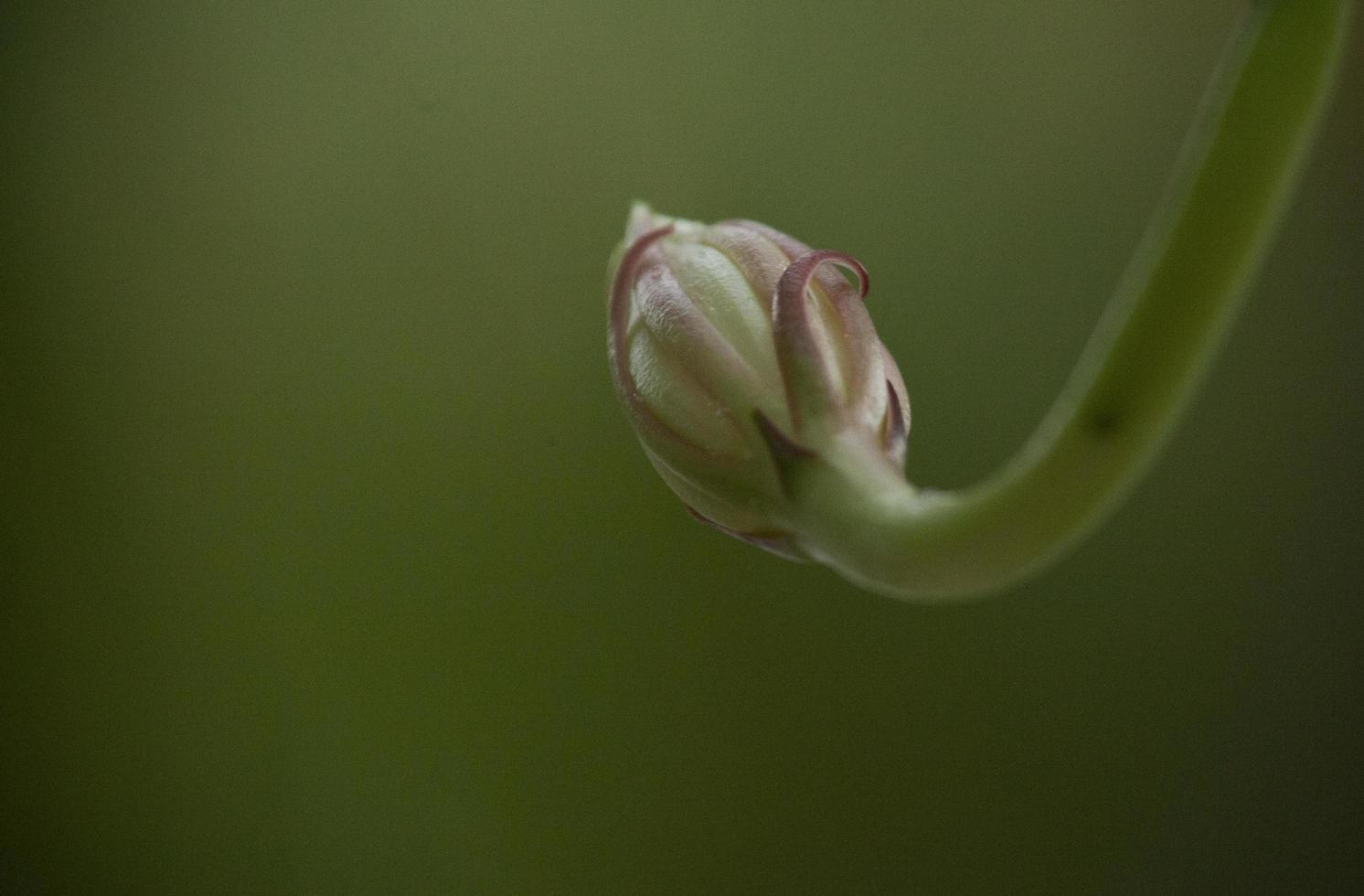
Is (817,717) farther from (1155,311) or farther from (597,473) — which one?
(1155,311)

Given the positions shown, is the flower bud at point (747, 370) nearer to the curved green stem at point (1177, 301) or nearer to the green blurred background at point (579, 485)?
the curved green stem at point (1177, 301)

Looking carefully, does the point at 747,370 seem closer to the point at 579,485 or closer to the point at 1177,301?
the point at 1177,301

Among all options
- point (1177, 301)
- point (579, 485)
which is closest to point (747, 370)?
point (1177, 301)

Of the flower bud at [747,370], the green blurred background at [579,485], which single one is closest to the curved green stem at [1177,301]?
the flower bud at [747,370]

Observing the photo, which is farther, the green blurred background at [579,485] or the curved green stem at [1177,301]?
the green blurred background at [579,485]

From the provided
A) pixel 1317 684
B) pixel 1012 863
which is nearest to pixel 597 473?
pixel 1012 863
